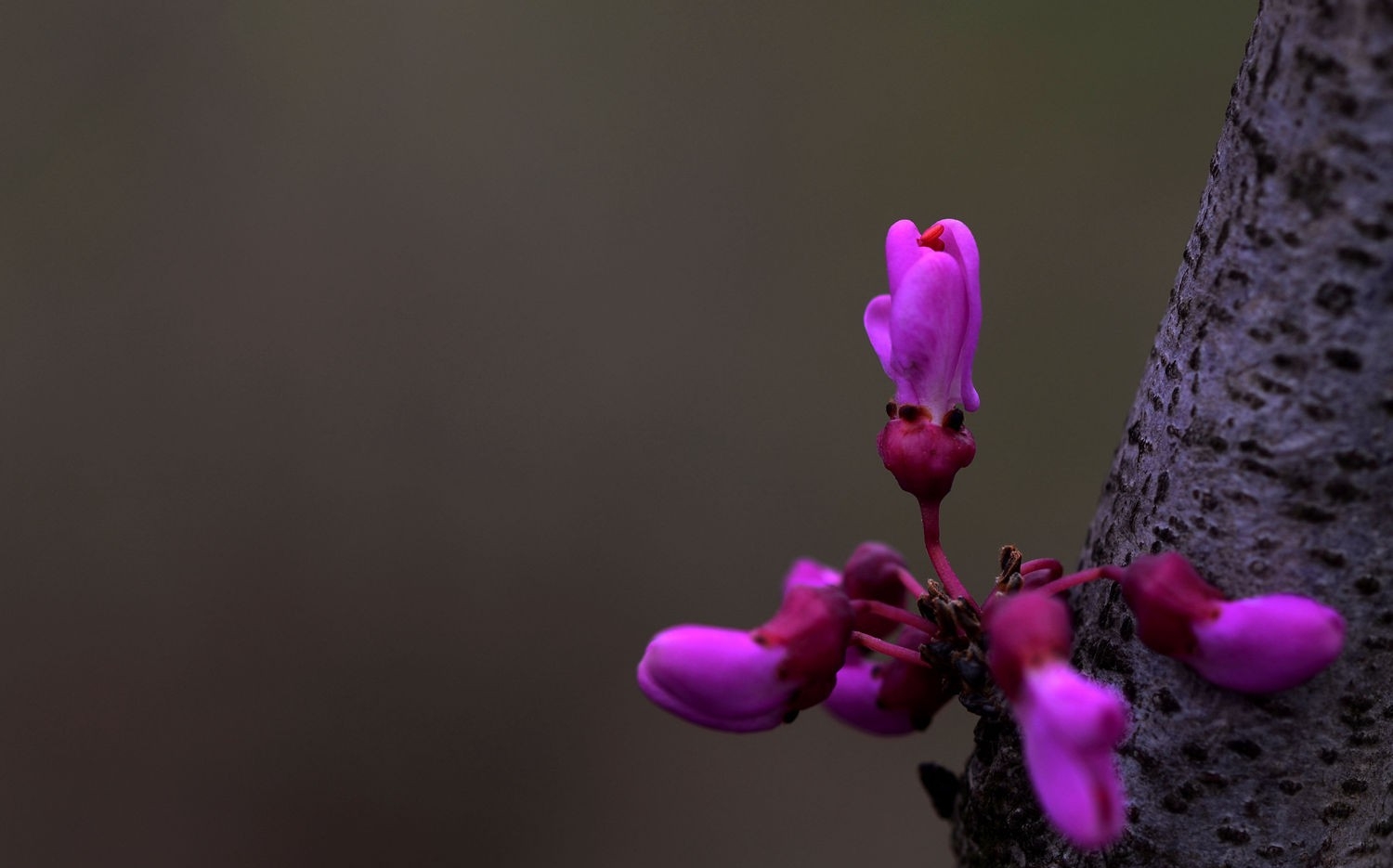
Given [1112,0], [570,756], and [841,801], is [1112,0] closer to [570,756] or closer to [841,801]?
[841,801]

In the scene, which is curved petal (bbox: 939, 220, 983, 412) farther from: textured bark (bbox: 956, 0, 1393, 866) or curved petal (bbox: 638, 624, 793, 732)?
curved petal (bbox: 638, 624, 793, 732)

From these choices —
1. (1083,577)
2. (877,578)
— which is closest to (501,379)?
(877,578)

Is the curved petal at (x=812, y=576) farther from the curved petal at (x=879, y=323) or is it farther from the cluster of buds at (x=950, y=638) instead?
the curved petal at (x=879, y=323)

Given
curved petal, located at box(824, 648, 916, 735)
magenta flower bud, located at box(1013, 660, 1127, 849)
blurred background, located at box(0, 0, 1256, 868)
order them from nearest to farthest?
magenta flower bud, located at box(1013, 660, 1127, 849) < curved petal, located at box(824, 648, 916, 735) < blurred background, located at box(0, 0, 1256, 868)

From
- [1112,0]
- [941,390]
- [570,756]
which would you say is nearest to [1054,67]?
[1112,0]

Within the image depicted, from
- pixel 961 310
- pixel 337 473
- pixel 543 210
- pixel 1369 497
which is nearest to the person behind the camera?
pixel 1369 497

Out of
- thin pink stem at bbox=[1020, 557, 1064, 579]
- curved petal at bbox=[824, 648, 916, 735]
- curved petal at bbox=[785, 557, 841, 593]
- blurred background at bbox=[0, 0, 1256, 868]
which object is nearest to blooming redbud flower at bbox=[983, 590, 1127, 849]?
thin pink stem at bbox=[1020, 557, 1064, 579]
